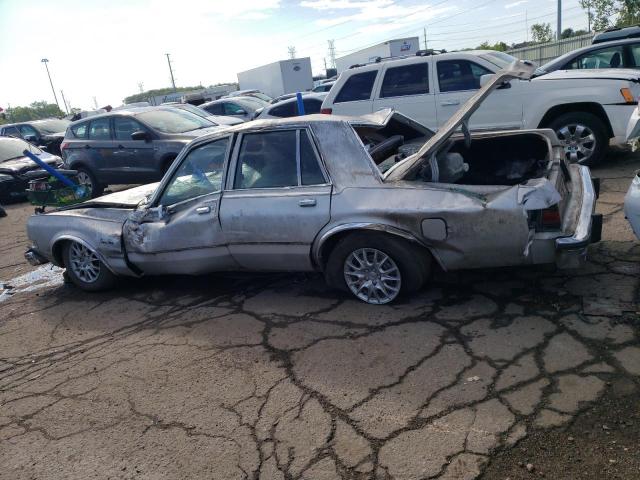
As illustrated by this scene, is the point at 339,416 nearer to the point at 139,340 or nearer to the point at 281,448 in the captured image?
the point at 281,448

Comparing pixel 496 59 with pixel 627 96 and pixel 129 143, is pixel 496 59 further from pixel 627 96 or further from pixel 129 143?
pixel 129 143

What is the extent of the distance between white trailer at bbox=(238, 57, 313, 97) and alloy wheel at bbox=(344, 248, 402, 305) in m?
26.4

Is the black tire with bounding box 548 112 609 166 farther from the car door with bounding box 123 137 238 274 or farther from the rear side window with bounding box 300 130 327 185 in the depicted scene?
the car door with bounding box 123 137 238 274

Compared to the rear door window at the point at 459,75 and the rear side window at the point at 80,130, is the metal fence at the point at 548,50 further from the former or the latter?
the rear side window at the point at 80,130

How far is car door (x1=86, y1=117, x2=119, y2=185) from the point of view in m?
10.2

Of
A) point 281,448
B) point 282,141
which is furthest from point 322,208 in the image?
point 281,448

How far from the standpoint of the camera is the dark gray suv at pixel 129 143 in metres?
9.40

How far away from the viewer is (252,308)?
451cm

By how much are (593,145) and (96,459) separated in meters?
7.05

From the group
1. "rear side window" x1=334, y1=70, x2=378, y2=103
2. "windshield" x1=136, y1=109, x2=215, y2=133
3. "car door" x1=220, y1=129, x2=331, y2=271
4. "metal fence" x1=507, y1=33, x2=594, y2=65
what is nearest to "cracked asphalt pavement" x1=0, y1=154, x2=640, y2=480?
"car door" x1=220, y1=129, x2=331, y2=271

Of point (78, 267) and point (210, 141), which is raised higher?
point (210, 141)

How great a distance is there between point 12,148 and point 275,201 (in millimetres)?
11397

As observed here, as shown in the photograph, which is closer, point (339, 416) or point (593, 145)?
point (339, 416)

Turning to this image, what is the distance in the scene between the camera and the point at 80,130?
10695 mm
